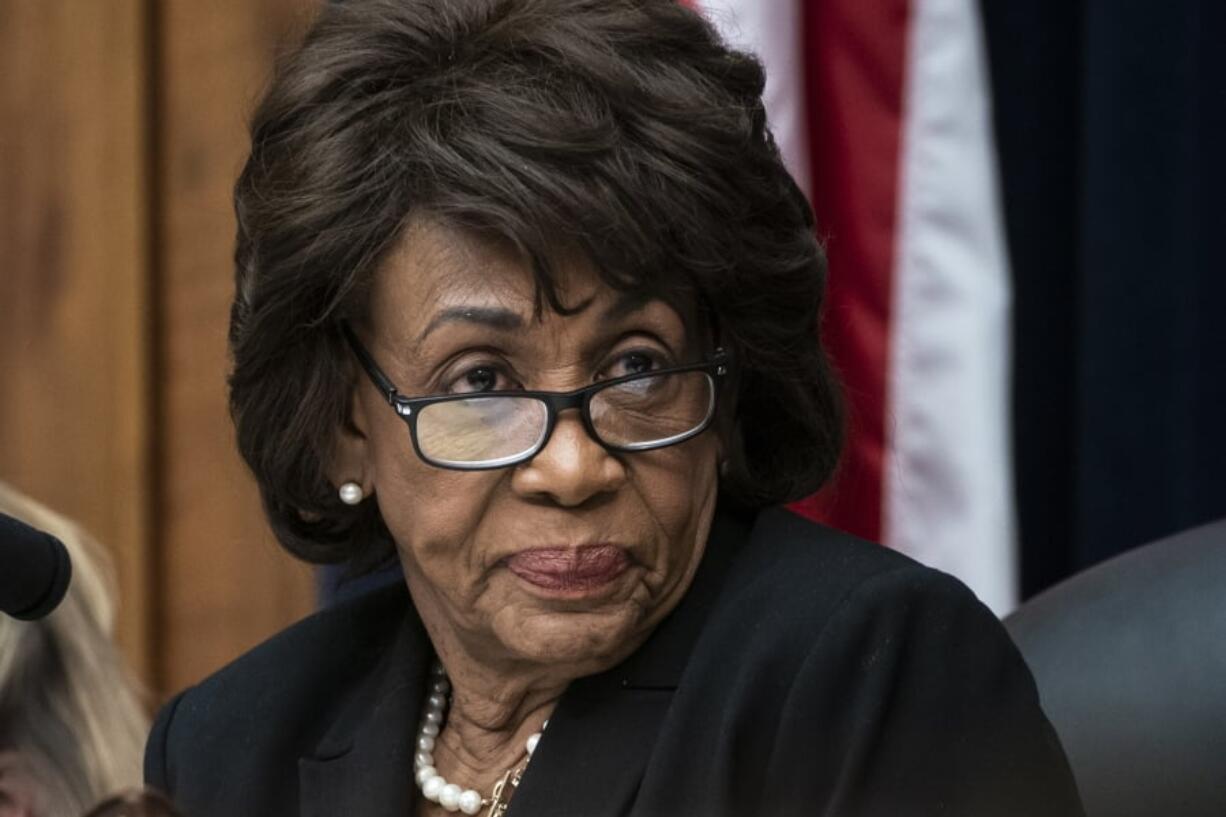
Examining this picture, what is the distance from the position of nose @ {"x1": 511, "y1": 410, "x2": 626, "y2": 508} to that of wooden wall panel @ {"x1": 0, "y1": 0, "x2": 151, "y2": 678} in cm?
187

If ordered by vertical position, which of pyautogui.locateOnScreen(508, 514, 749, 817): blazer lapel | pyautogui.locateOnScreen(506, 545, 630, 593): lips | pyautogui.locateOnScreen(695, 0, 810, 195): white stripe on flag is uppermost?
pyautogui.locateOnScreen(695, 0, 810, 195): white stripe on flag

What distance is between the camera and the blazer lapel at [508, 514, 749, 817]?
1.89m

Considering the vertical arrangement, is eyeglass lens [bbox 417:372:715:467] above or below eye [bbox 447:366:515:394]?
below

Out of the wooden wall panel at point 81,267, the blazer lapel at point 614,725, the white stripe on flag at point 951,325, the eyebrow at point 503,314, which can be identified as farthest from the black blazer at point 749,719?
the wooden wall panel at point 81,267

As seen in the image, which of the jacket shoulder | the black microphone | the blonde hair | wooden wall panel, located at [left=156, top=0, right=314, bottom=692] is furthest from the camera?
wooden wall panel, located at [left=156, top=0, right=314, bottom=692]

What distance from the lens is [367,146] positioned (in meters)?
1.90

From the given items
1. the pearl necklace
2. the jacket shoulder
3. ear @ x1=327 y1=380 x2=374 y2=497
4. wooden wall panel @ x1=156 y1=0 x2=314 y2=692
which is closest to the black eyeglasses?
ear @ x1=327 y1=380 x2=374 y2=497

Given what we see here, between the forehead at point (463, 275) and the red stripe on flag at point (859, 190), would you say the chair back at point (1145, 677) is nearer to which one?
the forehead at point (463, 275)

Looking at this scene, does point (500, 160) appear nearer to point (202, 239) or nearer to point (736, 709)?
point (736, 709)

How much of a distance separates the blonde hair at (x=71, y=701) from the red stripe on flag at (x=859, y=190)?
→ 3.22 ft

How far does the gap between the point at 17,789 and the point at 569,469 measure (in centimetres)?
80

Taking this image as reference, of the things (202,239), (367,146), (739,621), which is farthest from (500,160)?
(202,239)

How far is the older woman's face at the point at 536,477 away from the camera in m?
1.84

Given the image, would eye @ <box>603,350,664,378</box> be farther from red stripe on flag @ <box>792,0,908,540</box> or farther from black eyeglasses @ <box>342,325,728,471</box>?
red stripe on flag @ <box>792,0,908,540</box>
